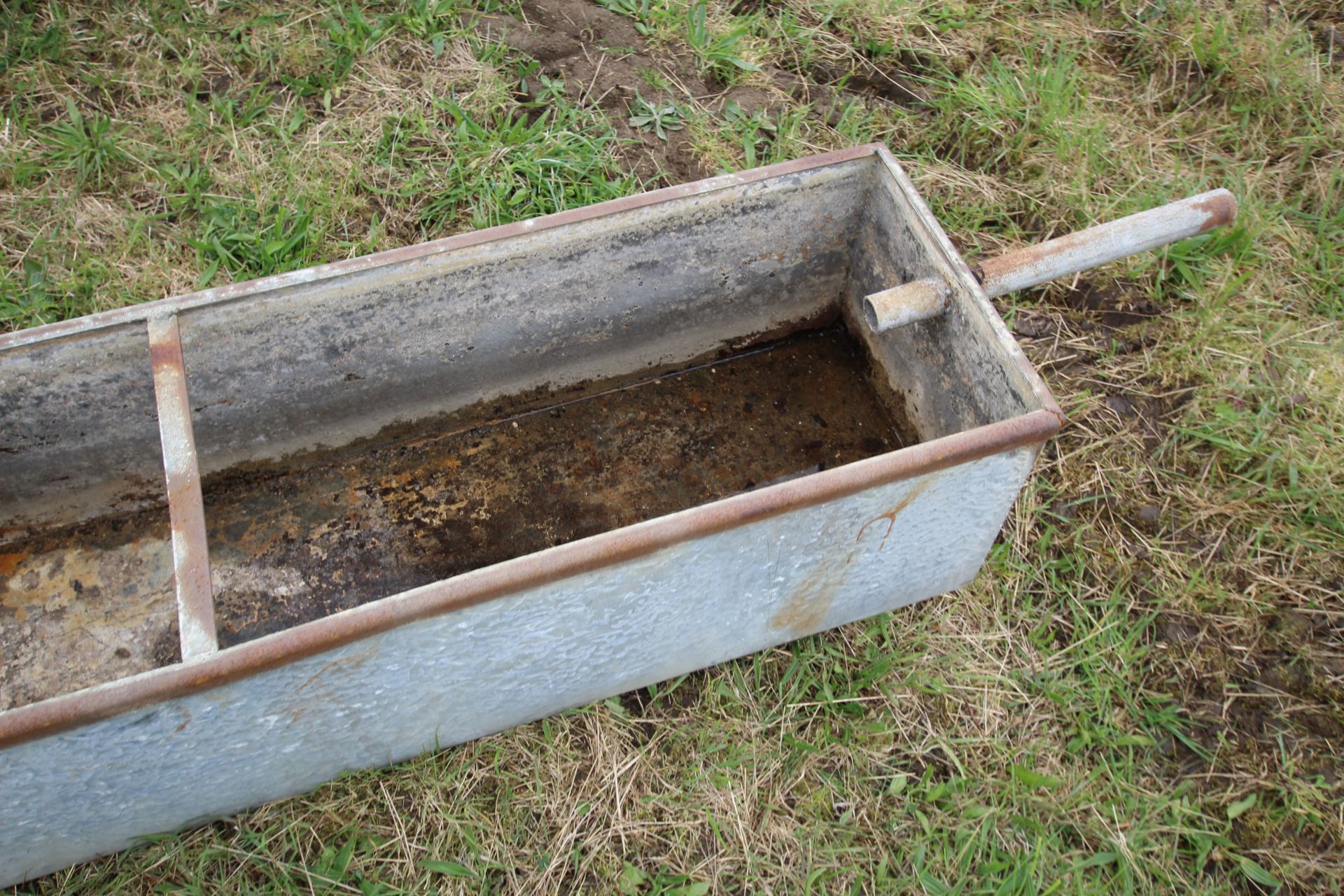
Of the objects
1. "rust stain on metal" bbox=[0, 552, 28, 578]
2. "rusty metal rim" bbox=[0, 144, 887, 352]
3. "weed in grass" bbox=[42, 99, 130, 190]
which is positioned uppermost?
"rusty metal rim" bbox=[0, 144, 887, 352]

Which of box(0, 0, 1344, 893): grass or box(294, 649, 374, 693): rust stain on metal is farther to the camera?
box(0, 0, 1344, 893): grass

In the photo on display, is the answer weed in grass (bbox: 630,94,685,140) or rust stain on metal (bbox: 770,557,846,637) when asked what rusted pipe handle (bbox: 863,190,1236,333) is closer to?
rust stain on metal (bbox: 770,557,846,637)

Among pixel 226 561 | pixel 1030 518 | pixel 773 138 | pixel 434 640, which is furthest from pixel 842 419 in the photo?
pixel 226 561

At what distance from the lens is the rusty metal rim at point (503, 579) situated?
1420mm

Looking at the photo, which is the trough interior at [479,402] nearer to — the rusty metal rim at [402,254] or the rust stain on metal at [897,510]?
the rusty metal rim at [402,254]

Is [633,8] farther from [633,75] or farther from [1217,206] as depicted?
[1217,206]

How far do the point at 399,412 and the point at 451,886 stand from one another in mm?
1139

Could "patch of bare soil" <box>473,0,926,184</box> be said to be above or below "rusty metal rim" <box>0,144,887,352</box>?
below

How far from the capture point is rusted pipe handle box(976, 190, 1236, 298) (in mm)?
2068

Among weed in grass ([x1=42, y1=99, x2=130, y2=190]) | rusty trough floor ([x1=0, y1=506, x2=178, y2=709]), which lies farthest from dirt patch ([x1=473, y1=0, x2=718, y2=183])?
rusty trough floor ([x1=0, y1=506, x2=178, y2=709])

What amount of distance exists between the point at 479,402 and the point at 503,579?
111 cm

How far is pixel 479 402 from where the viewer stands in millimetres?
2561

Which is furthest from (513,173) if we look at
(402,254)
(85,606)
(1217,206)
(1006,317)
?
(1217,206)

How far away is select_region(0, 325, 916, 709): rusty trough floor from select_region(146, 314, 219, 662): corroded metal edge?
566 millimetres
